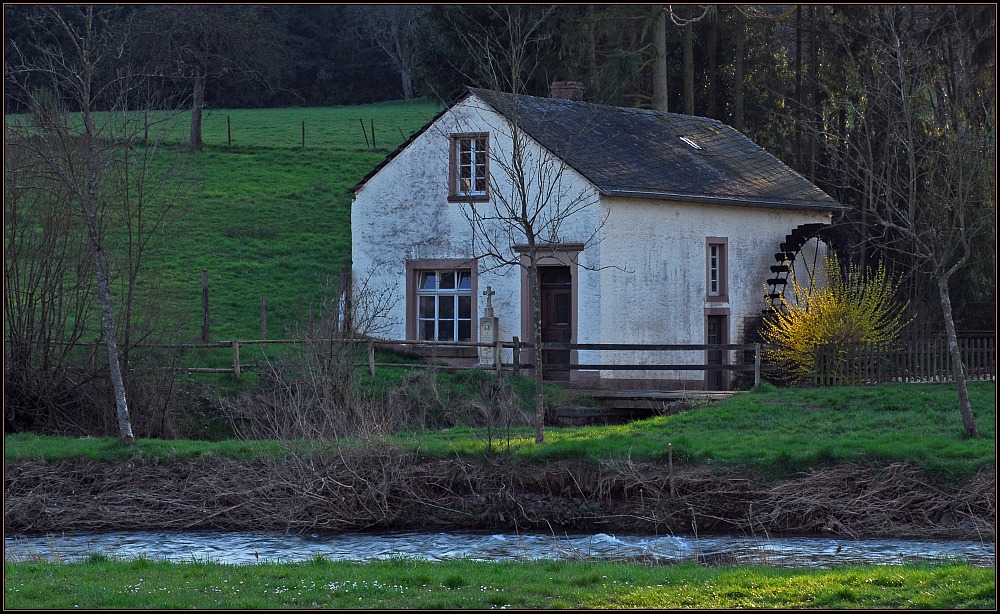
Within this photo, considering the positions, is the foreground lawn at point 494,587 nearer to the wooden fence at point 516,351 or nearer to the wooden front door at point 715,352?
the wooden fence at point 516,351

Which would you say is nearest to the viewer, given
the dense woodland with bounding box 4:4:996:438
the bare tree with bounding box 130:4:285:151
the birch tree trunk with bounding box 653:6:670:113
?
the dense woodland with bounding box 4:4:996:438

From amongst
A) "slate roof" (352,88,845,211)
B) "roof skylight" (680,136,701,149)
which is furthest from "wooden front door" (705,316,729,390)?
"roof skylight" (680,136,701,149)

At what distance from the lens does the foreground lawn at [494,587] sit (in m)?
10.0

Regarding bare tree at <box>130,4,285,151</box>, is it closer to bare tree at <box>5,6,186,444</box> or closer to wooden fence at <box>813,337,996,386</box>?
bare tree at <box>5,6,186,444</box>

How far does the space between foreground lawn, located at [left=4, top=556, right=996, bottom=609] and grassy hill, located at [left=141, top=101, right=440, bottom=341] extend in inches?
435

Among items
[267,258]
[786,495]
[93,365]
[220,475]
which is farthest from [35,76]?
[786,495]

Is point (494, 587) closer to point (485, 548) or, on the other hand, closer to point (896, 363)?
point (485, 548)

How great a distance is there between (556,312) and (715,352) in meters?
4.36

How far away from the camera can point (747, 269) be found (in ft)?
93.0

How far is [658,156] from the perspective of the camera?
91.7ft

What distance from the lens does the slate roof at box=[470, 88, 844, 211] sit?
1004 inches

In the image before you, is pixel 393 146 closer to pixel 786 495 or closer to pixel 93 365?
pixel 93 365

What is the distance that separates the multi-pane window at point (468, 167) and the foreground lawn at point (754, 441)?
7750 millimetres

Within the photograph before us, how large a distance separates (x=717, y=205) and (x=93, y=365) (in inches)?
556
